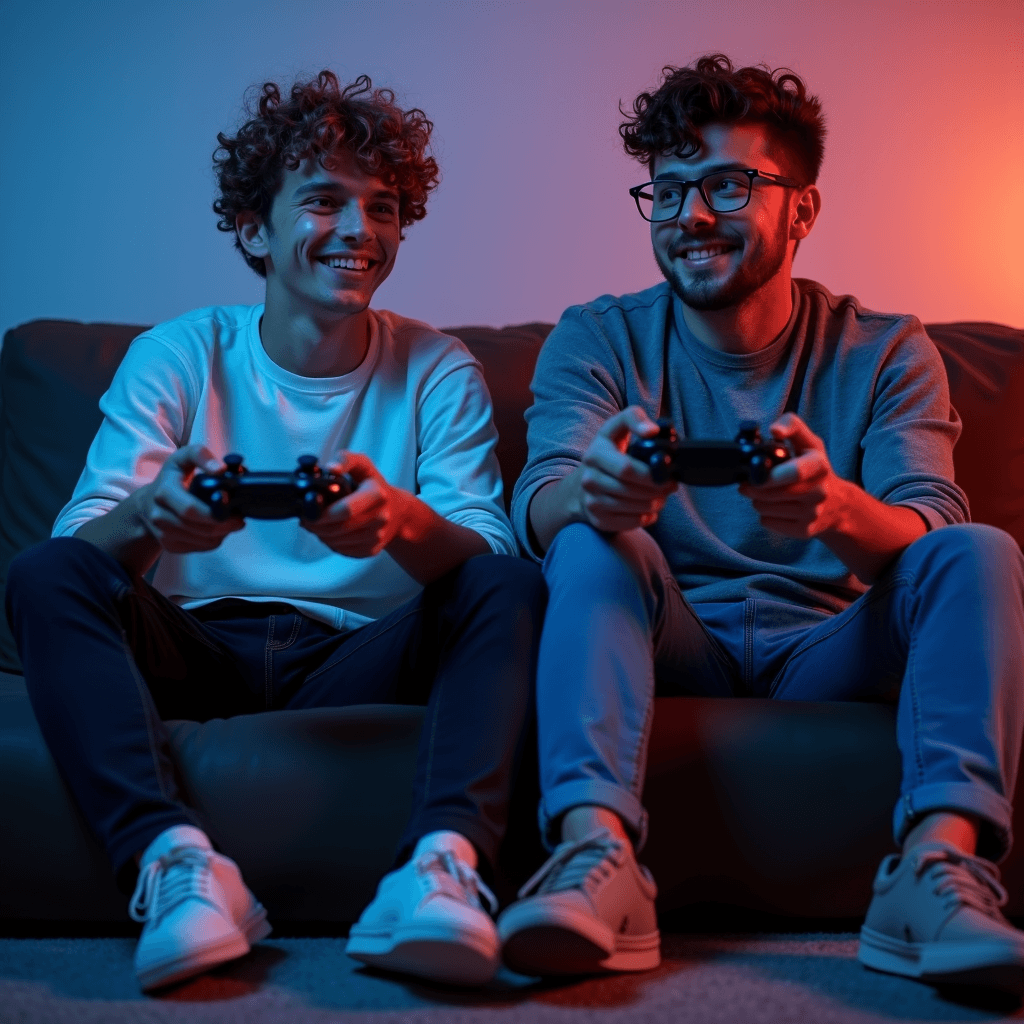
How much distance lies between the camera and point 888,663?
4.16ft

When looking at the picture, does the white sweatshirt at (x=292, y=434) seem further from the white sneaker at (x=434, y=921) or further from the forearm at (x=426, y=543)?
the white sneaker at (x=434, y=921)

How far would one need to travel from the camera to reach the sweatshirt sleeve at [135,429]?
4.86 ft

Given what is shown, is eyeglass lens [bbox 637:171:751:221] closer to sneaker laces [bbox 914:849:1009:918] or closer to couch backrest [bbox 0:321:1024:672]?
couch backrest [bbox 0:321:1024:672]

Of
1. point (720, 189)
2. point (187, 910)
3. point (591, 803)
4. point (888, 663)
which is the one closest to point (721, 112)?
point (720, 189)

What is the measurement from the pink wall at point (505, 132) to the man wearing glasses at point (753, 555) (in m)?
0.85

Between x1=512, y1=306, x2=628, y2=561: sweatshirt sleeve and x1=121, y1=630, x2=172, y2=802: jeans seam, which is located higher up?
x1=512, y1=306, x2=628, y2=561: sweatshirt sleeve

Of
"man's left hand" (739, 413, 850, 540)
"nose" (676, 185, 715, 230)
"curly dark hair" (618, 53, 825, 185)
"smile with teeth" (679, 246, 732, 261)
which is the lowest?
"man's left hand" (739, 413, 850, 540)

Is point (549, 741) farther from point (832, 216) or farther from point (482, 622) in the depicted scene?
point (832, 216)

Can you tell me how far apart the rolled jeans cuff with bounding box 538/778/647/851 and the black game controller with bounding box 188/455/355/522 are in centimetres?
35

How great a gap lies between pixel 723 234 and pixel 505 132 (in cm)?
109

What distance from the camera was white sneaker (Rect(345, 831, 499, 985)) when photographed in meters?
0.97

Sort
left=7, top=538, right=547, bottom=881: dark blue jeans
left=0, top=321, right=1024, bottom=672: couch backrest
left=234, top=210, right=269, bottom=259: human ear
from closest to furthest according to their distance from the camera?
left=7, top=538, right=547, bottom=881: dark blue jeans, left=234, top=210, right=269, bottom=259: human ear, left=0, top=321, right=1024, bottom=672: couch backrest

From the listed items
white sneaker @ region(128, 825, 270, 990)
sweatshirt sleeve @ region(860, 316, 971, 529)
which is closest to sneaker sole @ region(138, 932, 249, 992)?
white sneaker @ region(128, 825, 270, 990)

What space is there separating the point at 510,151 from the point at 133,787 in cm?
178
